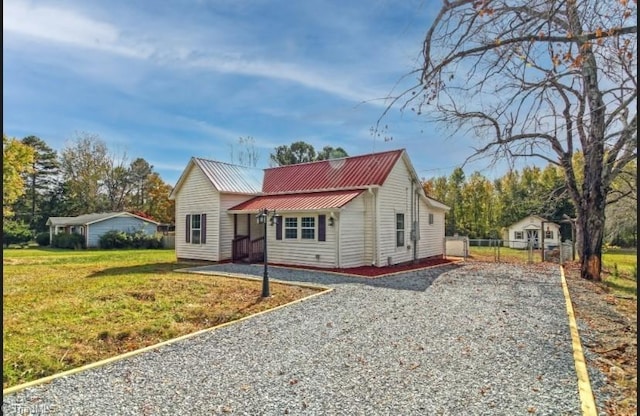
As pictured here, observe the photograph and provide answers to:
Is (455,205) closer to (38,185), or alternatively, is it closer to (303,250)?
(303,250)

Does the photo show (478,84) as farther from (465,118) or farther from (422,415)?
(422,415)

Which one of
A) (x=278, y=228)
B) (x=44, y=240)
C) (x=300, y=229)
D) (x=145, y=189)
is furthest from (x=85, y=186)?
(x=300, y=229)

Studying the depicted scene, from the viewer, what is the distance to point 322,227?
1490cm

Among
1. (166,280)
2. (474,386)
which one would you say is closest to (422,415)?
(474,386)

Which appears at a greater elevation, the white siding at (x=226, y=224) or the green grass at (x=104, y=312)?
the white siding at (x=226, y=224)

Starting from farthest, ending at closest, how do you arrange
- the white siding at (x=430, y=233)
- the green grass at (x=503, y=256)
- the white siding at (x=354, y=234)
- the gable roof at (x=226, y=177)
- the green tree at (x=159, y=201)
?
the green tree at (x=159, y=201) < the green grass at (x=503, y=256) < the white siding at (x=430, y=233) < the gable roof at (x=226, y=177) < the white siding at (x=354, y=234)

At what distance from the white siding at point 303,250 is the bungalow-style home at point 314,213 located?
38 millimetres

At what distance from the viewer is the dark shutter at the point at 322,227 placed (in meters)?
14.8

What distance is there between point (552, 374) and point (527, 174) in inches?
1595

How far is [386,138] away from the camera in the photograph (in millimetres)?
5508

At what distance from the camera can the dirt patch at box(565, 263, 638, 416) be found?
13.5ft

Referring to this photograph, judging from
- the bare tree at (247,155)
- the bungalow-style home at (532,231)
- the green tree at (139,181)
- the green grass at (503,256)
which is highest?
the bare tree at (247,155)

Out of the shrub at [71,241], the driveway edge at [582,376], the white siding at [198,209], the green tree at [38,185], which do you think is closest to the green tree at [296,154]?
the shrub at [71,241]

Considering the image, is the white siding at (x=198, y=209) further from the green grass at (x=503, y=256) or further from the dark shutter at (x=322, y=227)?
the green grass at (x=503, y=256)
